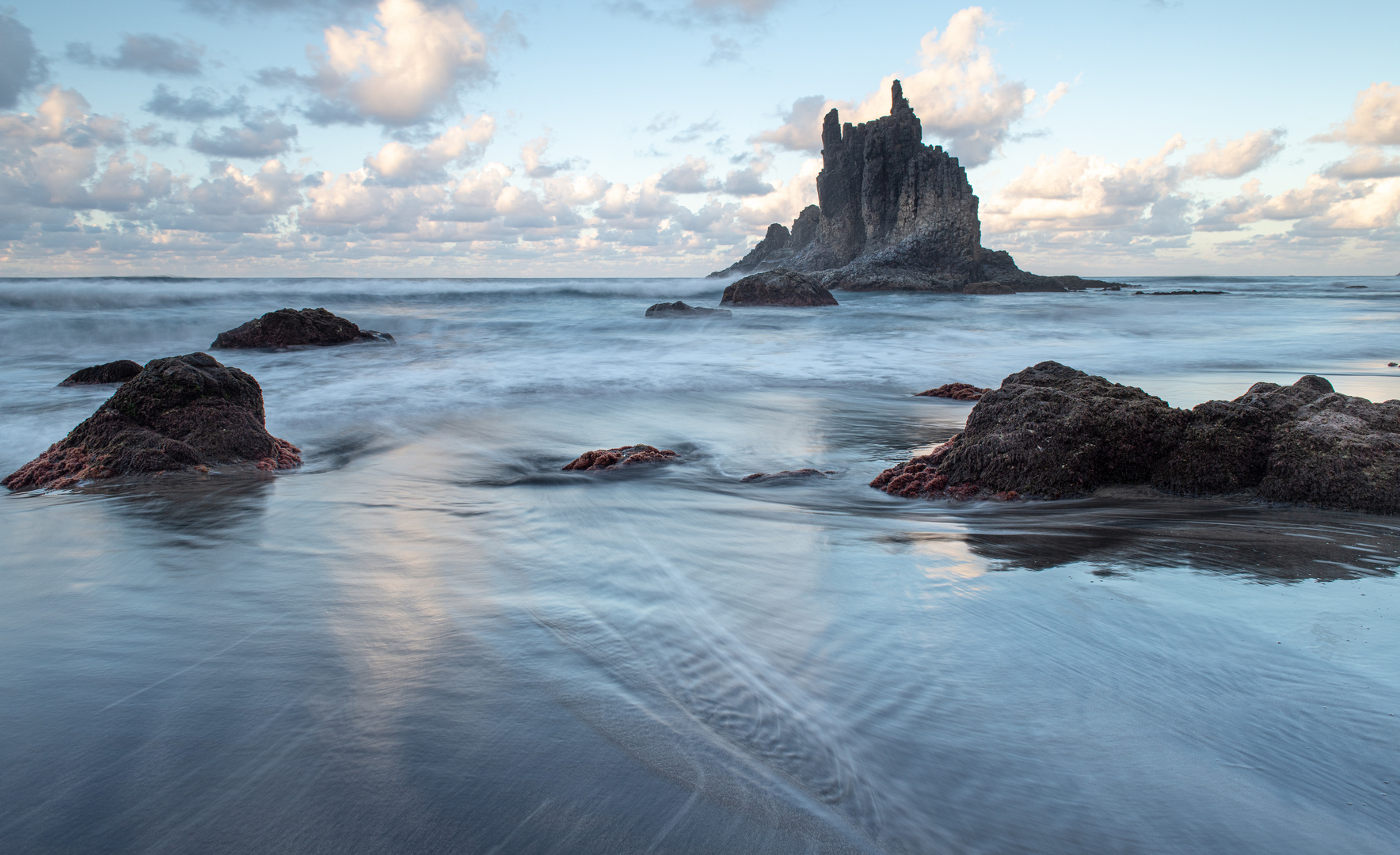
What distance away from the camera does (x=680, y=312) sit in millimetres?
25453

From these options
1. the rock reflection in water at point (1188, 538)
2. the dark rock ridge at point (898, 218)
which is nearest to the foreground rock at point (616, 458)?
the rock reflection in water at point (1188, 538)

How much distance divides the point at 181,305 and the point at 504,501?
30.5 meters

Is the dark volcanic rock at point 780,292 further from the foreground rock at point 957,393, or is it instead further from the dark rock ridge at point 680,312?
the foreground rock at point 957,393

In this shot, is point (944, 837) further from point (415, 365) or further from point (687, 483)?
point (415, 365)

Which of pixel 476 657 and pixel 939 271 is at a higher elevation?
pixel 939 271

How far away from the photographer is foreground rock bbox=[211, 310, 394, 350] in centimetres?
1406

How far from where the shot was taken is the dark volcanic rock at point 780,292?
32.2 m

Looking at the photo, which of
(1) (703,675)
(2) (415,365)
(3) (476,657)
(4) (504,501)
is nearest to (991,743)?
(1) (703,675)

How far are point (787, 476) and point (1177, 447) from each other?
2.29m

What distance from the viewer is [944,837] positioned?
5.27ft

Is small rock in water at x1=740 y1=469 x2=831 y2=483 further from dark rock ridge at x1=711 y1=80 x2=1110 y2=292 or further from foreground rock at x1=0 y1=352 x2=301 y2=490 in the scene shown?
dark rock ridge at x1=711 y1=80 x2=1110 y2=292

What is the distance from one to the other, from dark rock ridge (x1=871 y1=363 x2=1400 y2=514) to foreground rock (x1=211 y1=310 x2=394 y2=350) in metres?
13.6

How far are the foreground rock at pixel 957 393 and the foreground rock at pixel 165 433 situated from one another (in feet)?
22.6

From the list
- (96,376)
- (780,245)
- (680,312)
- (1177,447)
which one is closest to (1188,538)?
(1177,447)
